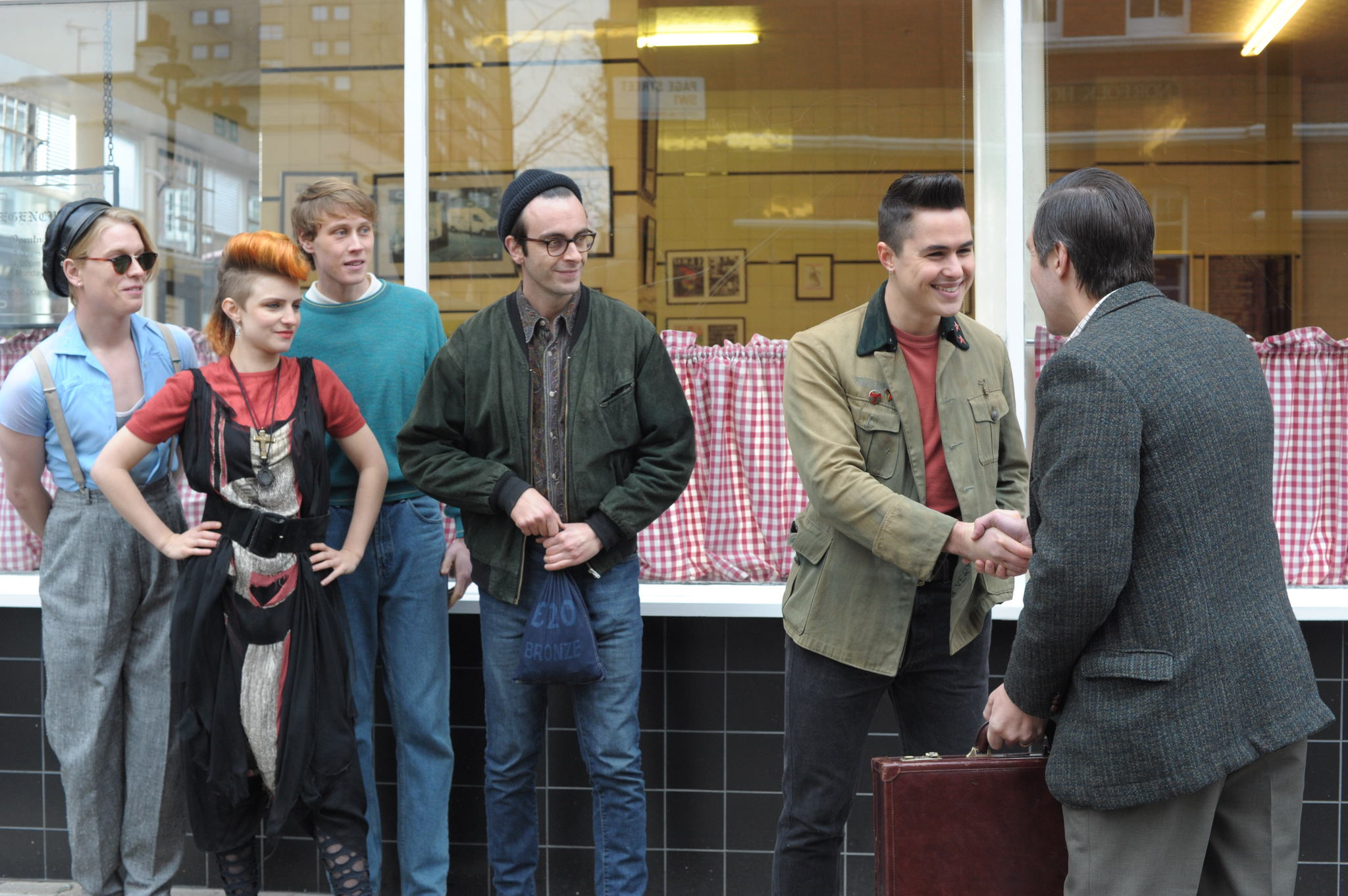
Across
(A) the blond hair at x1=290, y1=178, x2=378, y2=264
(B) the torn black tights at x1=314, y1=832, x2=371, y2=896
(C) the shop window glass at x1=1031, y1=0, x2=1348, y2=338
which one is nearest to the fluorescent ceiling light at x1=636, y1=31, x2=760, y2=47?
(C) the shop window glass at x1=1031, y1=0, x2=1348, y2=338

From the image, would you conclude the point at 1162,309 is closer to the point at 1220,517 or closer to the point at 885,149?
the point at 1220,517

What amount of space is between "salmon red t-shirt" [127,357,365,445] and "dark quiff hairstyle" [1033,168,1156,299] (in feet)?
6.43

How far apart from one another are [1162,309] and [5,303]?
13.9 feet

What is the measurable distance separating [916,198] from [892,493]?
2.22 ft

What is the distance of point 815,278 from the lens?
4695 millimetres

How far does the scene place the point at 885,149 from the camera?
15.6 ft

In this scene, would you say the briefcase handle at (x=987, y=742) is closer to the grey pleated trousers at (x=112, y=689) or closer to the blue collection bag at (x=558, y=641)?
the blue collection bag at (x=558, y=641)

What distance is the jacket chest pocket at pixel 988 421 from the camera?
2.84 m

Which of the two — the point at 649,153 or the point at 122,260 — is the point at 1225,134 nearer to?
the point at 649,153

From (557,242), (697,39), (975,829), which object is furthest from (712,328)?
(975,829)

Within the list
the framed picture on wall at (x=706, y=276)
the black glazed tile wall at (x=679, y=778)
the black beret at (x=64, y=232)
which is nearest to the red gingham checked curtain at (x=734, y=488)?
the black glazed tile wall at (x=679, y=778)

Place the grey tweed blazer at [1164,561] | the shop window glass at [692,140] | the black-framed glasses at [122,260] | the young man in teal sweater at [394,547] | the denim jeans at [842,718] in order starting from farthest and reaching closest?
the shop window glass at [692,140], the young man in teal sweater at [394,547], the black-framed glasses at [122,260], the denim jeans at [842,718], the grey tweed blazer at [1164,561]

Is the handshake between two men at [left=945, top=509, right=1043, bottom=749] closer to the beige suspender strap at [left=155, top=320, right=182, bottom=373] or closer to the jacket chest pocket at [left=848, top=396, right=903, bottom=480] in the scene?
the jacket chest pocket at [left=848, top=396, right=903, bottom=480]

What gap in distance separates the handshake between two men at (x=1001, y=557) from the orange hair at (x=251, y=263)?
1.84 m
